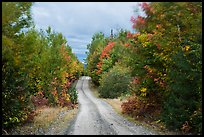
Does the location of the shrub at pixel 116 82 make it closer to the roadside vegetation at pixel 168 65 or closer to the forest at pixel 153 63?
the roadside vegetation at pixel 168 65

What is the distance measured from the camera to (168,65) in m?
19.5

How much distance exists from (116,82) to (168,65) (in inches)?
1311

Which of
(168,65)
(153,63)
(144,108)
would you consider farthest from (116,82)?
(168,65)

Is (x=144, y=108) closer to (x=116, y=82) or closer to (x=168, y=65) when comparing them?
(x=168, y=65)

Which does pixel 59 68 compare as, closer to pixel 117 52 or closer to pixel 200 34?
pixel 200 34

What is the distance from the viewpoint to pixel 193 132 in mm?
16172

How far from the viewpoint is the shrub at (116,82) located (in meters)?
51.9

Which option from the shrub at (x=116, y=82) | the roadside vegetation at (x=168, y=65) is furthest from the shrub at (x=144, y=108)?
the shrub at (x=116, y=82)

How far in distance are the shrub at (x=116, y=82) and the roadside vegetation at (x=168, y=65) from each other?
977 inches

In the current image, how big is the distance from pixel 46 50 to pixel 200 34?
22350mm

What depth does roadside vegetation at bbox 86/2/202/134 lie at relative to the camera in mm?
15742

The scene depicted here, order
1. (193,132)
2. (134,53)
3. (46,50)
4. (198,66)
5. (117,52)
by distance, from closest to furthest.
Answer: (198,66)
(193,132)
(134,53)
(46,50)
(117,52)

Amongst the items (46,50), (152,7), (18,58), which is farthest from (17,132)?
(46,50)

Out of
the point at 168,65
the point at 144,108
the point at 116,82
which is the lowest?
the point at 116,82
